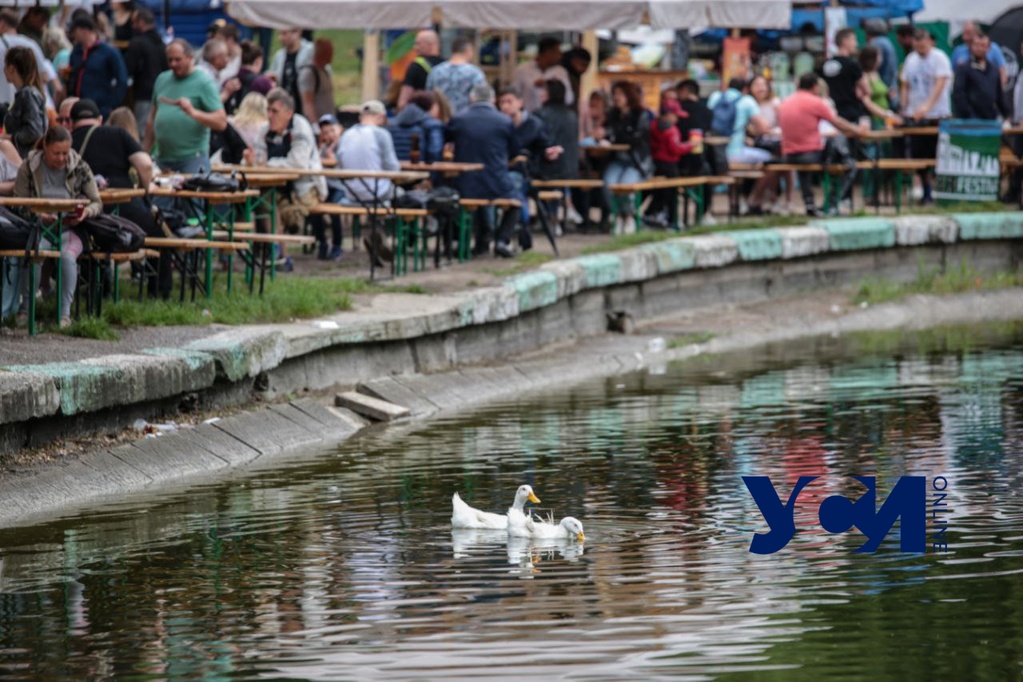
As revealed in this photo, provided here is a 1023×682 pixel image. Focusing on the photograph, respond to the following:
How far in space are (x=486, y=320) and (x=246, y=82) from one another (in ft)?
20.2

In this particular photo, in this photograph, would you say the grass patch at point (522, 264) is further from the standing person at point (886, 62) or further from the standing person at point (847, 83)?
the standing person at point (886, 62)

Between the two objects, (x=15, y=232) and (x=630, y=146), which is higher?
(x=630, y=146)

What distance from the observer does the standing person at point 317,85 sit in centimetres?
2219

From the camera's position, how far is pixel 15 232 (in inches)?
512

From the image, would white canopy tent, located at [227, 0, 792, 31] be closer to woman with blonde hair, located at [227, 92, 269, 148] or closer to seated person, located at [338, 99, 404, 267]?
woman with blonde hair, located at [227, 92, 269, 148]

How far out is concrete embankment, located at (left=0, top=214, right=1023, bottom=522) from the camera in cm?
1154

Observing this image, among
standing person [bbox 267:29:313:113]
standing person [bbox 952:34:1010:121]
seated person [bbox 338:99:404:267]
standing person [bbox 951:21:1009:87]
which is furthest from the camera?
standing person [bbox 951:21:1009:87]

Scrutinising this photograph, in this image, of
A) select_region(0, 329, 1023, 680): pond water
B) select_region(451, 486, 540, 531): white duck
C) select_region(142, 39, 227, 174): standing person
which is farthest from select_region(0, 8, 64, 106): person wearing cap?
select_region(451, 486, 540, 531): white duck

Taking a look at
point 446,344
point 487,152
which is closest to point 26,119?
point 446,344

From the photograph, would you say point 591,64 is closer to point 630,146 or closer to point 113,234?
point 630,146

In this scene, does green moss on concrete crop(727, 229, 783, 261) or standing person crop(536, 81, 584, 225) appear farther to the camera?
standing person crop(536, 81, 584, 225)

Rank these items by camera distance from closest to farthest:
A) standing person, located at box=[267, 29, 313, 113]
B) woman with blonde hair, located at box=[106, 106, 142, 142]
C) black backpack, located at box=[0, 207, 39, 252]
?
black backpack, located at box=[0, 207, 39, 252]
woman with blonde hair, located at box=[106, 106, 142, 142]
standing person, located at box=[267, 29, 313, 113]

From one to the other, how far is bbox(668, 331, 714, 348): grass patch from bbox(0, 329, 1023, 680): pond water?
4.52 meters

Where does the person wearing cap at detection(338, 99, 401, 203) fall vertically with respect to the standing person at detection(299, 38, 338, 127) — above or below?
below
